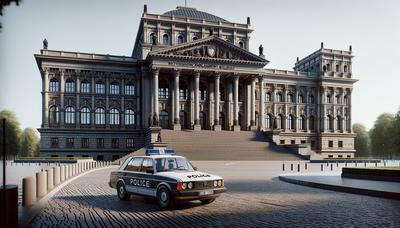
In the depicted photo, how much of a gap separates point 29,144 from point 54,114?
5728cm

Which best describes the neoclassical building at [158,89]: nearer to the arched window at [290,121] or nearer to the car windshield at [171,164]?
the arched window at [290,121]

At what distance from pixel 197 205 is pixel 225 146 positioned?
4056cm

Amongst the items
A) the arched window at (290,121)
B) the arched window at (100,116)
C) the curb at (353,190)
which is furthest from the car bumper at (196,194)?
the arched window at (290,121)

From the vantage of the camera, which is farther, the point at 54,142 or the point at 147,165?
the point at 54,142

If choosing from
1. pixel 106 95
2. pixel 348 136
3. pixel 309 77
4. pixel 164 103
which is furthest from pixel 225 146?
pixel 348 136


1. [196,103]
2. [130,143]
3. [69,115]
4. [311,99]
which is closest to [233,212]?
[196,103]

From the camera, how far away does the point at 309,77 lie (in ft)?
253

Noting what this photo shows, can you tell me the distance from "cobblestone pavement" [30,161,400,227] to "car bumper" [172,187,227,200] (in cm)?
42

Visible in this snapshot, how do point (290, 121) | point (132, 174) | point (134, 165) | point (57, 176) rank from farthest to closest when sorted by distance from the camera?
point (290, 121) → point (57, 176) → point (134, 165) → point (132, 174)

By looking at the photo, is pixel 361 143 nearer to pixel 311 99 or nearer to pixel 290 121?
pixel 311 99

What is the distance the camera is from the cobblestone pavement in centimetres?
974

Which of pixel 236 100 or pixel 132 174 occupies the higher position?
pixel 236 100

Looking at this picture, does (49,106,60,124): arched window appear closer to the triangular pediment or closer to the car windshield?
the triangular pediment

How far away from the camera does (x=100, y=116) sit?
63.9 metres
